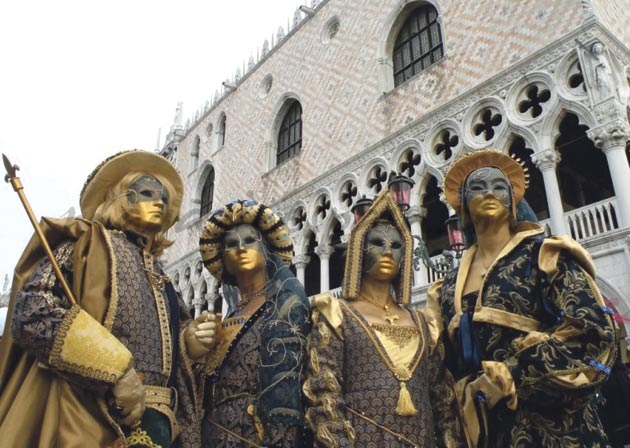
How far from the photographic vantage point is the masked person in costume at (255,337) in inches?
64.8

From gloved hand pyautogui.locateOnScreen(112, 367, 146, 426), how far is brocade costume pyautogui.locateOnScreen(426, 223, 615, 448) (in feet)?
3.35

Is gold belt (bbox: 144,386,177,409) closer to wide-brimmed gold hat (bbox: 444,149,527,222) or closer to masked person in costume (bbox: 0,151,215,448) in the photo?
masked person in costume (bbox: 0,151,215,448)

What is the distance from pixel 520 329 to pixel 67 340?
1.36 meters

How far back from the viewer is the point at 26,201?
154 cm

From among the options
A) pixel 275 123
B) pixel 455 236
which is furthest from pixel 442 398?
pixel 275 123

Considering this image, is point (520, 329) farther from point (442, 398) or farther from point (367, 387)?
point (367, 387)

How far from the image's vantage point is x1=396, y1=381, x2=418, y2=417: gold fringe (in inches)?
66.7

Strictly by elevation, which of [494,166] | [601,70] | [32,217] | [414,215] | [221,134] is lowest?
[32,217]

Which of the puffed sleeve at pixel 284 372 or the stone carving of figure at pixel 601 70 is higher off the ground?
the stone carving of figure at pixel 601 70

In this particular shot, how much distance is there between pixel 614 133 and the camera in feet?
18.1

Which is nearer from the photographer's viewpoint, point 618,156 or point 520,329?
point 520,329

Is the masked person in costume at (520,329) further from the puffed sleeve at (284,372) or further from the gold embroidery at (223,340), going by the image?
the gold embroidery at (223,340)

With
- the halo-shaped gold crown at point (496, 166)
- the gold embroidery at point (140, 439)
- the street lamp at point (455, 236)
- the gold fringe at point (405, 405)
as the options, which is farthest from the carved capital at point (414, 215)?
the gold embroidery at point (140, 439)

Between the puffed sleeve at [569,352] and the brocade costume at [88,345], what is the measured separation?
3.49 ft
